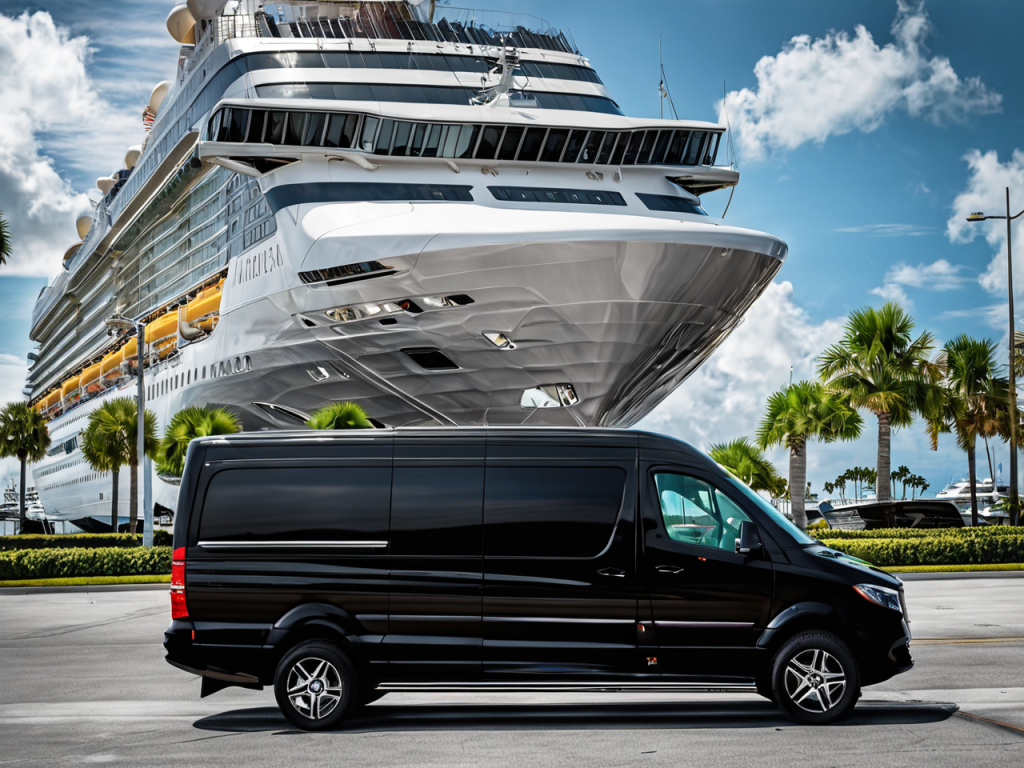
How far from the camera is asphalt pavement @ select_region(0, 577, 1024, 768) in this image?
20.7 ft

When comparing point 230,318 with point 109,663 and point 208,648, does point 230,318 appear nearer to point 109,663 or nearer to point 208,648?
point 109,663

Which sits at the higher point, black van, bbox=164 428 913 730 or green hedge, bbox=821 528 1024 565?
black van, bbox=164 428 913 730

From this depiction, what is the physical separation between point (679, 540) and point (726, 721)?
1.28 m

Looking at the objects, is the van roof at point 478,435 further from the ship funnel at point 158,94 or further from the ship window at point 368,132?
the ship funnel at point 158,94

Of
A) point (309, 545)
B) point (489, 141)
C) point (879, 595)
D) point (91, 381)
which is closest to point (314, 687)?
point (309, 545)

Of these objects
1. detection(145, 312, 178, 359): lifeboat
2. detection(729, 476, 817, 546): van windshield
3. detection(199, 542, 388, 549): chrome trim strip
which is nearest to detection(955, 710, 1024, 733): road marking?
detection(729, 476, 817, 546): van windshield

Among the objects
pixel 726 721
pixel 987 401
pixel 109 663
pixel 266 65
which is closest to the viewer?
pixel 726 721

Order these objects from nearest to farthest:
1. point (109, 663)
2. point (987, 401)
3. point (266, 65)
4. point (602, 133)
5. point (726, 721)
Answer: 1. point (726, 721)
2. point (109, 663)
3. point (602, 133)
4. point (266, 65)
5. point (987, 401)

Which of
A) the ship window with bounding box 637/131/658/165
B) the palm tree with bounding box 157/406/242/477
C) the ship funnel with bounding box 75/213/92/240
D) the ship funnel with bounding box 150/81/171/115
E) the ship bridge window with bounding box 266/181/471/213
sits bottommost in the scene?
the palm tree with bounding box 157/406/242/477

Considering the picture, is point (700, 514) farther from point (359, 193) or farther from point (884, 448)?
point (884, 448)

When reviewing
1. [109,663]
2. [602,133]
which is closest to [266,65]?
[602,133]

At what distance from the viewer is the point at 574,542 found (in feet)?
24.5

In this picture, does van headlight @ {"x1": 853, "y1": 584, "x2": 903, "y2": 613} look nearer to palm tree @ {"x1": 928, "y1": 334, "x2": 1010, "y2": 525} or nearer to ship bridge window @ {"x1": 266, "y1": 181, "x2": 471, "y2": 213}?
ship bridge window @ {"x1": 266, "y1": 181, "x2": 471, "y2": 213}

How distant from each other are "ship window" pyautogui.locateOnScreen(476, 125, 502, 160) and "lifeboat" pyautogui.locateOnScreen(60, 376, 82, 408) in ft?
127
